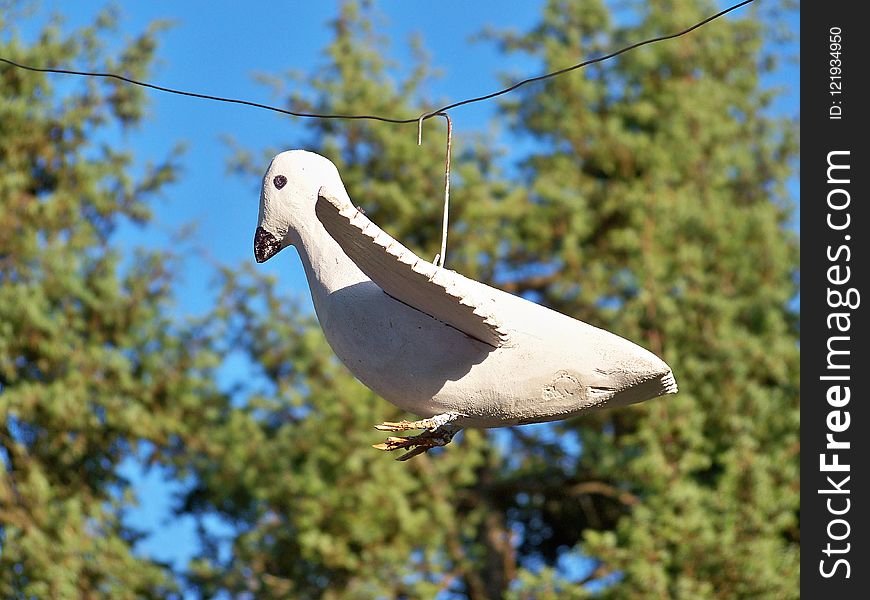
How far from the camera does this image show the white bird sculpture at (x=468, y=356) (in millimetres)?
3506

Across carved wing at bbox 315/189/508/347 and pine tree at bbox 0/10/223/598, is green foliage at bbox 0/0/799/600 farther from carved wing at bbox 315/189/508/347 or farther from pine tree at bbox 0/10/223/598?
carved wing at bbox 315/189/508/347

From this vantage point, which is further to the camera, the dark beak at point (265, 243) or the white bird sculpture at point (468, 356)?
the dark beak at point (265, 243)

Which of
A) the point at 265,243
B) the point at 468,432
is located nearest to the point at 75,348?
the point at 468,432

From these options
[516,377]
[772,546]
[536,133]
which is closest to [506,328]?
[516,377]

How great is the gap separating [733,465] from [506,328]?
5.76 m

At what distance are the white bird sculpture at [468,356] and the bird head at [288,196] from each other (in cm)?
13

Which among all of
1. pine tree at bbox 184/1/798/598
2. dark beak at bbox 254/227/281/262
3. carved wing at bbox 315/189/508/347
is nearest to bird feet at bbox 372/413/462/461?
carved wing at bbox 315/189/508/347

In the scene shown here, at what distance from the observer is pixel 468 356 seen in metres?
3.58

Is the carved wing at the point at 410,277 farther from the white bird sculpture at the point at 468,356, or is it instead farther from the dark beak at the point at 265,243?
the dark beak at the point at 265,243

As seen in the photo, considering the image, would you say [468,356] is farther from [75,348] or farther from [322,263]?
[75,348]

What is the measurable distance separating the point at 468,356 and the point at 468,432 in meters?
6.27

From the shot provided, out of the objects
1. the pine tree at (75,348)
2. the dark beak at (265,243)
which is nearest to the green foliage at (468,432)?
the pine tree at (75,348)

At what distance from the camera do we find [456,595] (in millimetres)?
10094

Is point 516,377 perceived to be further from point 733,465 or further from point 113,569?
point 113,569
